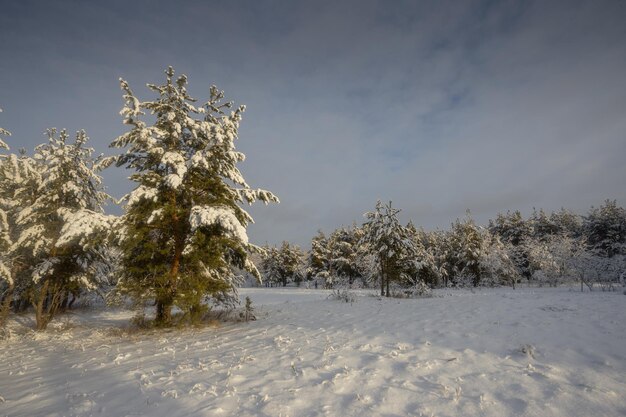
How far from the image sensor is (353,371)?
251 inches

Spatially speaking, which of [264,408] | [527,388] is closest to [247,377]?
[264,408]

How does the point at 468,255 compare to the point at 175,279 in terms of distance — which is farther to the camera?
the point at 468,255

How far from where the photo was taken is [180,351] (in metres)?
9.10

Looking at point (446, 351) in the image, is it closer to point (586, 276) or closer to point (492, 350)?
point (492, 350)

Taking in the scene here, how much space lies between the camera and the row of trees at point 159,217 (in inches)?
461

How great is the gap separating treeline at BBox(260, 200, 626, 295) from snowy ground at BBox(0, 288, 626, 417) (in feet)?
56.1

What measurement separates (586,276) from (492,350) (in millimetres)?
31355

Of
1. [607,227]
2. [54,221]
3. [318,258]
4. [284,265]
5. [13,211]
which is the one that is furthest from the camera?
[284,265]

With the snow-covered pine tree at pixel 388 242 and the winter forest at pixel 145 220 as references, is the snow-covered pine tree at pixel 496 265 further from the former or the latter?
the winter forest at pixel 145 220

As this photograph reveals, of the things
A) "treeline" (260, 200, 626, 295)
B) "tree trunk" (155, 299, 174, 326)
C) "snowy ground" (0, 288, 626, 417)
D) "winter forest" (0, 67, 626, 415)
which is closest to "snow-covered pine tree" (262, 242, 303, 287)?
"treeline" (260, 200, 626, 295)

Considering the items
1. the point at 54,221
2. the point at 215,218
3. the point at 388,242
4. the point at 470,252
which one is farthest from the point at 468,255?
the point at 54,221

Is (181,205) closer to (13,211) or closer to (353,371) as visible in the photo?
(353,371)

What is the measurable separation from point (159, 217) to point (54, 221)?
8172 mm

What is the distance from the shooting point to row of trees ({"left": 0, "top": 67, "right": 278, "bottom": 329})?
11.7 metres
